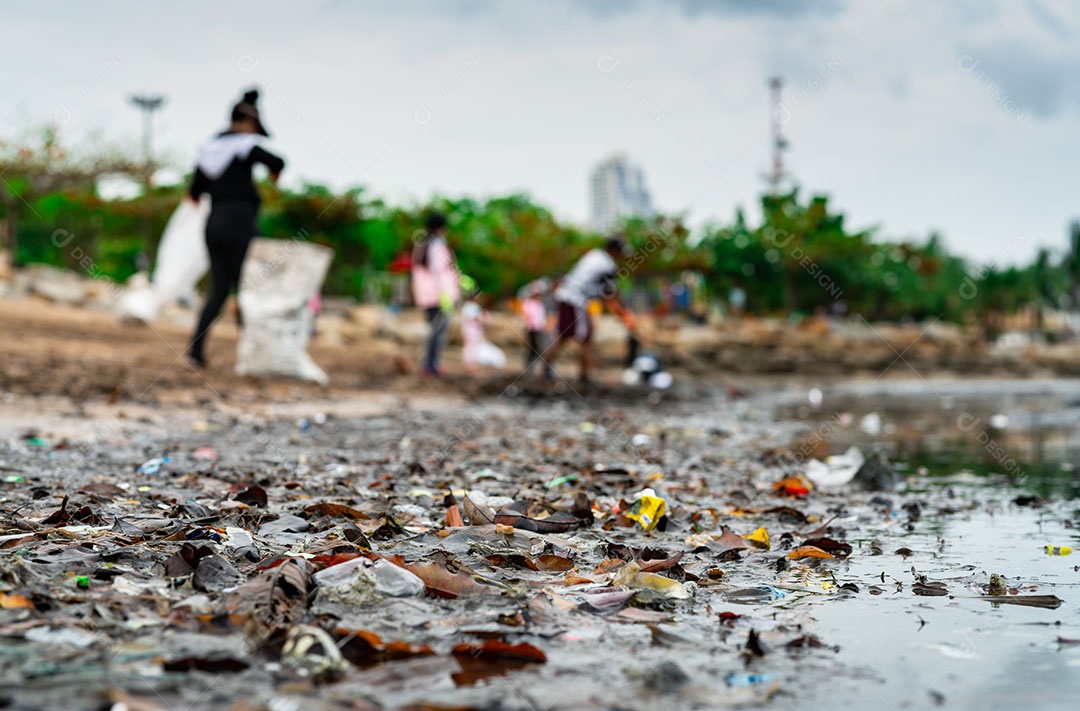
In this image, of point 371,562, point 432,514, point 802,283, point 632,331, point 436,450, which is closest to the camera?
point 371,562

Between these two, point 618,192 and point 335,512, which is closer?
point 335,512

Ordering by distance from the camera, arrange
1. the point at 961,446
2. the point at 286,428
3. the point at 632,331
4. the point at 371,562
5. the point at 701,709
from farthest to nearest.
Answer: the point at 632,331 → the point at 961,446 → the point at 286,428 → the point at 371,562 → the point at 701,709

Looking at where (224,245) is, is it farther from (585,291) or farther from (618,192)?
(618,192)

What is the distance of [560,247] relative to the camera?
132 ft

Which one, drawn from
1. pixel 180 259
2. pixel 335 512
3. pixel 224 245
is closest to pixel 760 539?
pixel 335 512

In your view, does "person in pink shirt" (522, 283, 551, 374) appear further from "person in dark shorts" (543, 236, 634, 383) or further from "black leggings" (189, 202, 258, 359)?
"black leggings" (189, 202, 258, 359)

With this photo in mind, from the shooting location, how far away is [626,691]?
5.83 feet

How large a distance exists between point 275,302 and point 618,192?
55420 mm

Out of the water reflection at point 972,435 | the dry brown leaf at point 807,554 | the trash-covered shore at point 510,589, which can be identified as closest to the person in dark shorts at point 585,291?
the water reflection at point 972,435

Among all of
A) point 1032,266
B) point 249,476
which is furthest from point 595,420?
point 1032,266

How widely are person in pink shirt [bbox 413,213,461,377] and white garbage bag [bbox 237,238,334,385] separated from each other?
1577 millimetres

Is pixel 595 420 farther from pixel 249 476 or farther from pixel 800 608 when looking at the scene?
pixel 800 608

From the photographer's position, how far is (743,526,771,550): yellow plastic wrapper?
3.19 metres

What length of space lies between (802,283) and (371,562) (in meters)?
46.8
